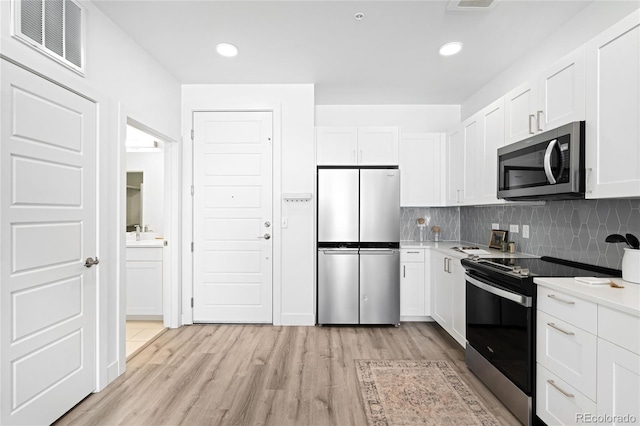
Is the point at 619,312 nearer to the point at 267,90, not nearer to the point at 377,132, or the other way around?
the point at 377,132

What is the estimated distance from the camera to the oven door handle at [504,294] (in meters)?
1.92

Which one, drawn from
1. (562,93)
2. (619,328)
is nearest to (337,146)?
(562,93)

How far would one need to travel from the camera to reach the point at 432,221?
441 cm

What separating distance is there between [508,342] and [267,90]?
3326 mm

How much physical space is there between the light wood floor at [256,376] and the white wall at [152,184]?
1559mm

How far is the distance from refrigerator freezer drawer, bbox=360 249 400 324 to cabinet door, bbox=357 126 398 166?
105 cm

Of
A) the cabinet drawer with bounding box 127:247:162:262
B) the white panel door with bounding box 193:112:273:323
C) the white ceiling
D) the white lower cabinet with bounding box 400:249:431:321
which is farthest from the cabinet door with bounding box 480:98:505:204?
the cabinet drawer with bounding box 127:247:162:262

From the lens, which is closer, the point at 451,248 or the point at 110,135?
the point at 110,135

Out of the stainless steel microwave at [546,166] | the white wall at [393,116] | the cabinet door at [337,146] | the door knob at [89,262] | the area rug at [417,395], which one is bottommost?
the area rug at [417,395]

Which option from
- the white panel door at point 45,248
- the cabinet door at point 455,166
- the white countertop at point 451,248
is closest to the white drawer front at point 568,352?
the white countertop at point 451,248

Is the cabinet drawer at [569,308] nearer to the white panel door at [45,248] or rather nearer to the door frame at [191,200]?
the door frame at [191,200]

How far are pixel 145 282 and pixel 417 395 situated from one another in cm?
310

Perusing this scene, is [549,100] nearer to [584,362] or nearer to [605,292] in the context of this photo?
[605,292]

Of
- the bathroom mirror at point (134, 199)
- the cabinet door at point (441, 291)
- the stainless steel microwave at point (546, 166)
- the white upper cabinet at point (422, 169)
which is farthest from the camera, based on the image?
the bathroom mirror at point (134, 199)
